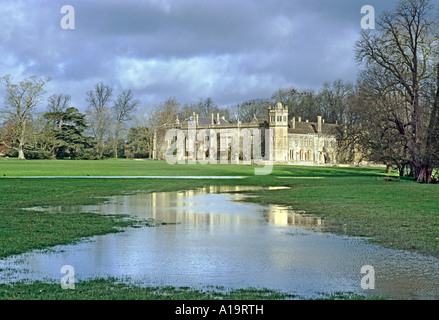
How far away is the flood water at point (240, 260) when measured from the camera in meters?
8.18

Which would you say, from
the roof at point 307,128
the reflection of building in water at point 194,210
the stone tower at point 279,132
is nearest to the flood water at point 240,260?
the reflection of building in water at point 194,210

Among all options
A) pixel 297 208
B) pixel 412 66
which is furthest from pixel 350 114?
pixel 297 208

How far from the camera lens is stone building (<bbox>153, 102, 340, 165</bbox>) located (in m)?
97.2

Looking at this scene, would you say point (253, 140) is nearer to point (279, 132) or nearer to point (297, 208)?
point (279, 132)

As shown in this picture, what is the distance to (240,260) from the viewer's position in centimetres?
988

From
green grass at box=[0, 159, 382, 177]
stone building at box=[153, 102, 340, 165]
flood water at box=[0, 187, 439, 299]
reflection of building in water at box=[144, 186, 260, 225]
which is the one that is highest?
stone building at box=[153, 102, 340, 165]

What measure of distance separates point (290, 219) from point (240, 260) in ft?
21.9

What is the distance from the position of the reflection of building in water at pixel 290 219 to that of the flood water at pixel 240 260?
4.3 inches

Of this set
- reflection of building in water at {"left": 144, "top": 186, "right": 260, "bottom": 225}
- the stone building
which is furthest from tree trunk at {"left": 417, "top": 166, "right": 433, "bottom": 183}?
the stone building

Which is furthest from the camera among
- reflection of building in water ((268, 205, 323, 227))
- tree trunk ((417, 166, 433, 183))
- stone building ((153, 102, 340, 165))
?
stone building ((153, 102, 340, 165))

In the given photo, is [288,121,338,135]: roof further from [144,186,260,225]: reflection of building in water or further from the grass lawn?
[144,186,260,225]: reflection of building in water

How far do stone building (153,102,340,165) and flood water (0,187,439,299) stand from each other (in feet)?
255
